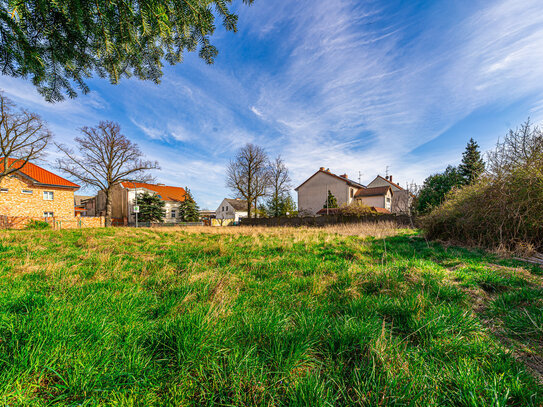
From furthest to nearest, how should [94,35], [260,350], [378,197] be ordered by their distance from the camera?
[378,197] → [94,35] → [260,350]

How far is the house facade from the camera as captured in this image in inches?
1567

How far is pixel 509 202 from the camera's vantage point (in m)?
6.52

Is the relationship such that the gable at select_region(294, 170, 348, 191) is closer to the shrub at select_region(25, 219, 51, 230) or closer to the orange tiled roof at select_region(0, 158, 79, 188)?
the orange tiled roof at select_region(0, 158, 79, 188)

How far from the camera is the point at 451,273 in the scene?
411 centimetres

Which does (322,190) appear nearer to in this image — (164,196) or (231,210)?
(231,210)

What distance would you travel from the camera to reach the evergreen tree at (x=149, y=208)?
3750cm

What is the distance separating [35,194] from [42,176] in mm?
3018

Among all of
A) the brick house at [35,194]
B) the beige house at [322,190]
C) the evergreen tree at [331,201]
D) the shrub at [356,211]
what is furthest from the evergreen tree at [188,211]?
the shrub at [356,211]

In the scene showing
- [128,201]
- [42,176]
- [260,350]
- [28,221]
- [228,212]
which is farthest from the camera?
[228,212]

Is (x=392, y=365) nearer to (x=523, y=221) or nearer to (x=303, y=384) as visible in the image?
(x=303, y=384)

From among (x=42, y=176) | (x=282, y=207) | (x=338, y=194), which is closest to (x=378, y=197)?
(x=338, y=194)

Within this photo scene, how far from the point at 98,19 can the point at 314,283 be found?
4.67 m

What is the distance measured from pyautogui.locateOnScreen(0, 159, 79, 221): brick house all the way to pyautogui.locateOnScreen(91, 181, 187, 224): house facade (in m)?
9.27

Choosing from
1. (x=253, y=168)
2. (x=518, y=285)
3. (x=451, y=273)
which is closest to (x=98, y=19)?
(x=451, y=273)
